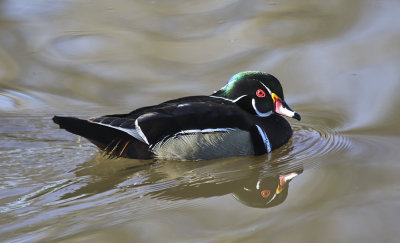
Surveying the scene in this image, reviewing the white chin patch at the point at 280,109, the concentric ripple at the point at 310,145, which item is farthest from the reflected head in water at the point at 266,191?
the white chin patch at the point at 280,109

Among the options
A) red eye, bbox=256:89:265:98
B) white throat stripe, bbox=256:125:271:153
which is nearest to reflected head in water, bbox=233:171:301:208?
white throat stripe, bbox=256:125:271:153

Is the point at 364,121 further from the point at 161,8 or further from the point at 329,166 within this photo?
the point at 161,8

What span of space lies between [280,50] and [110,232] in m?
4.37

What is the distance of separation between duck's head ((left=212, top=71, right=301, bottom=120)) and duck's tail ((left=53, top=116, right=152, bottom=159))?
0.96 m

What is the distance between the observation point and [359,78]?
7.26 metres

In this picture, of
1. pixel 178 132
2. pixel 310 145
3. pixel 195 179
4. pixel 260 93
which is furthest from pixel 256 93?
pixel 195 179

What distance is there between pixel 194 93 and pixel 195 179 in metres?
2.29

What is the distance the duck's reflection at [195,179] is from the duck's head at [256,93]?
0.60 meters

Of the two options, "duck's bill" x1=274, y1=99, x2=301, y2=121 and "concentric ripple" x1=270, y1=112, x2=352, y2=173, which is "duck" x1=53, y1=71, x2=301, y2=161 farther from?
"duck's bill" x1=274, y1=99, x2=301, y2=121

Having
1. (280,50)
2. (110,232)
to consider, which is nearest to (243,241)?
(110,232)

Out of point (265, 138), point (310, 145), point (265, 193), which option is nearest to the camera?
point (265, 193)

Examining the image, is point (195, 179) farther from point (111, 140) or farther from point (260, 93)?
point (260, 93)

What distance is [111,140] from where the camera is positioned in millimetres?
5680

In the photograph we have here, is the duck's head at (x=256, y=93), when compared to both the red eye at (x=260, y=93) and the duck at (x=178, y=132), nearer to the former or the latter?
the red eye at (x=260, y=93)
